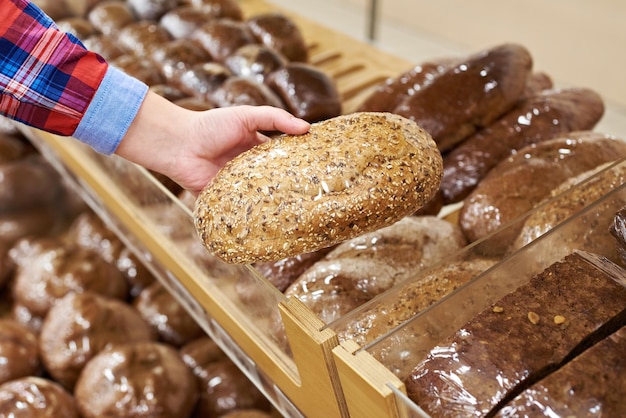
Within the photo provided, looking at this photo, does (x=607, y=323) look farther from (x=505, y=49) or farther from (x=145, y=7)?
(x=145, y=7)

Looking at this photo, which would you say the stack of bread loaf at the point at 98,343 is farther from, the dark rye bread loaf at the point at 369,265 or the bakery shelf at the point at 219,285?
the dark rye bread loaf at the point at 369,265

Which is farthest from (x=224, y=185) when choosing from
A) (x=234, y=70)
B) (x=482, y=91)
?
(x=234, y=70)

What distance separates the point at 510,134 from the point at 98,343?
3.81 ft

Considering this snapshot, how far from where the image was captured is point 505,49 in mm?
1675

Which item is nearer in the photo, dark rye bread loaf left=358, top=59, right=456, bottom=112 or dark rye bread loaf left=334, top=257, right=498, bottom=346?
dark rye bread loaf left=334, top=257, right=498, bottom=346

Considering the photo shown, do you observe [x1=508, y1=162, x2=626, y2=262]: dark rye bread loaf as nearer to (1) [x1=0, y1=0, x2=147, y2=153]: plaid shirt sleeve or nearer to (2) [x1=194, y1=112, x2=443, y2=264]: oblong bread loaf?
(2) [x1=194, y1=112, x2=443, y2=264]: oblong bread loaf

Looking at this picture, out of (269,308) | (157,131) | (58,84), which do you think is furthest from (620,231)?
(58,84)

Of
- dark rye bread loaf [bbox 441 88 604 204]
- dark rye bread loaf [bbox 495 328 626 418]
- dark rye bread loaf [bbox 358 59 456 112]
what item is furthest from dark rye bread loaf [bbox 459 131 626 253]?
dark rye bread loaf [bbox 495 328 626 418]

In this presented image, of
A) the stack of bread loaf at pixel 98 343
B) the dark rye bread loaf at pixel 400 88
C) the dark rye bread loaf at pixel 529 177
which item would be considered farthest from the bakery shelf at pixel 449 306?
the stack of bread loaf at pixel 98 343

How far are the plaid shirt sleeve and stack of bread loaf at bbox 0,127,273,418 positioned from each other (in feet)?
2.20

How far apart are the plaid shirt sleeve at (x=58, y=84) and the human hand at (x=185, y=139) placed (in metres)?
0.03

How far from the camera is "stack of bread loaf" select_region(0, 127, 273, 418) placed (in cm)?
167

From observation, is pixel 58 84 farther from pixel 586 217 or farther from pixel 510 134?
pixel 510 134

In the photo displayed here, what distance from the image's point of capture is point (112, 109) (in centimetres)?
121
